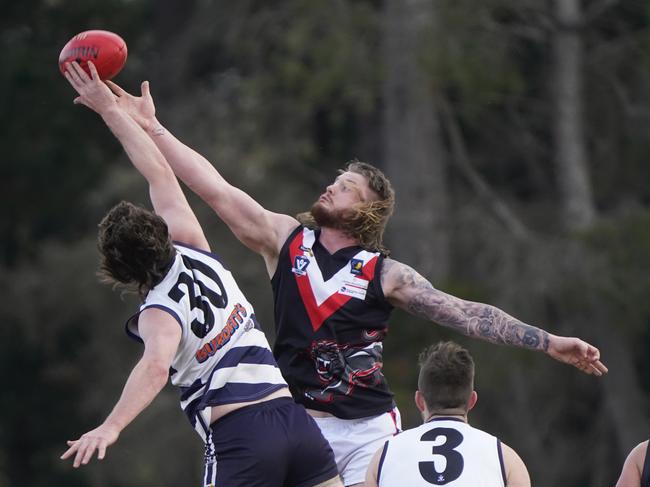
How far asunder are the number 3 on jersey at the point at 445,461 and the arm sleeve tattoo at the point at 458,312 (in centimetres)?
68

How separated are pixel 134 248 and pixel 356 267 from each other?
46.2 inches

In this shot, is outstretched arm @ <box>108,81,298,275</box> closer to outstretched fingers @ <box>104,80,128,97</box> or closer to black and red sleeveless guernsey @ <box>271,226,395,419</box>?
outstretched fingers @ <box>104,80,128,97</box>

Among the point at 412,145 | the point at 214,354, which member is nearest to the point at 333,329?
the point at 214,354

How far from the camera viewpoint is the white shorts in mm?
6379

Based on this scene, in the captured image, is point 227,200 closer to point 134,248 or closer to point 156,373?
point 134,248

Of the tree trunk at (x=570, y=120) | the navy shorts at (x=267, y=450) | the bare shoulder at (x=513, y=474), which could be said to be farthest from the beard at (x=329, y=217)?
the tree trunk at (x=570, y=120)

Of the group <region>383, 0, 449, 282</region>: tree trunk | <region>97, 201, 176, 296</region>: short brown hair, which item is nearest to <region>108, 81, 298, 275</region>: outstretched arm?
<region>97, 201, 176, 296</region>: short brown hair

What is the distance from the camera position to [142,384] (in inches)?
209

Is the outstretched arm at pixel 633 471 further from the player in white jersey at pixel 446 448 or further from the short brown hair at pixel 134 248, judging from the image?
the short brown hair at pixel 134 248

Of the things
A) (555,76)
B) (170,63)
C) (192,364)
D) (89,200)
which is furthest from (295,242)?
(170,63)

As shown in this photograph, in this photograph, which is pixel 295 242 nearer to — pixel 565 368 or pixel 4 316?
pixel 565 368

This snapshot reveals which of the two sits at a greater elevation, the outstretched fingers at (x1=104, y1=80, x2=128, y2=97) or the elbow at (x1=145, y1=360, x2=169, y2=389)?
the outstretched fingers at (x1=104, y1=80, x2=128, y2=97)

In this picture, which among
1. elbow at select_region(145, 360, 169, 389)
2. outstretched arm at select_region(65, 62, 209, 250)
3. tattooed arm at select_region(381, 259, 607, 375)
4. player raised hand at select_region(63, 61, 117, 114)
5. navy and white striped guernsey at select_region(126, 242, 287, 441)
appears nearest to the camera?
elbow at select_region(145, 360, 169, 389)

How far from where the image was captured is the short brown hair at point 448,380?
225 inches
